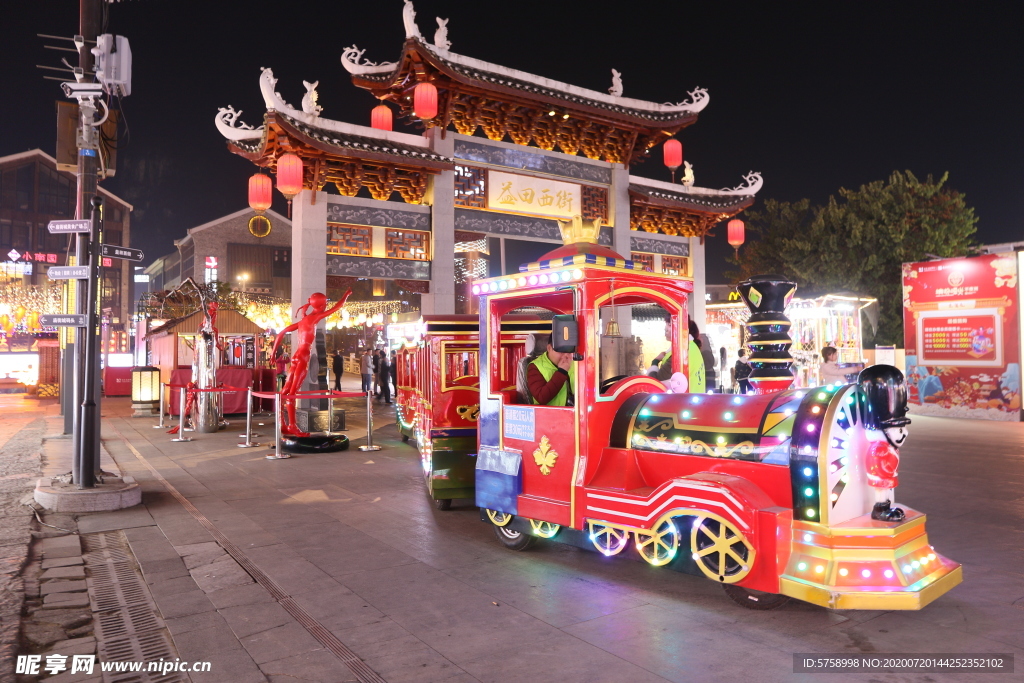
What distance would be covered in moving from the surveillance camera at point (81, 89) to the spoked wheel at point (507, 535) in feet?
20.6

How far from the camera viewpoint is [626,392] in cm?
504

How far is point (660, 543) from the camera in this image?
13.9 ft

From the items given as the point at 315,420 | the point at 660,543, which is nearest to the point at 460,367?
the point at 660,543

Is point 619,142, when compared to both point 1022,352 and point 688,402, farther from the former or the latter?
point 688,402

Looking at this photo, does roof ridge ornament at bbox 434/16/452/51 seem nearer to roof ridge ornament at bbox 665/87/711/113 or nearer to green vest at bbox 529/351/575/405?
roof ridge ornament at bbox 665/87/711/113

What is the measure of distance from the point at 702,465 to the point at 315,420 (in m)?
10.6

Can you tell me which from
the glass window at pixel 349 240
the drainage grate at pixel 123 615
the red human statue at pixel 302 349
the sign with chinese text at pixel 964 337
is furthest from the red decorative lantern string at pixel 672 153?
the drainage grate at pixel 123 615

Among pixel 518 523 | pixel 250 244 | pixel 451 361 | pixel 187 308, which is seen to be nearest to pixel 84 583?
pixel 518 523

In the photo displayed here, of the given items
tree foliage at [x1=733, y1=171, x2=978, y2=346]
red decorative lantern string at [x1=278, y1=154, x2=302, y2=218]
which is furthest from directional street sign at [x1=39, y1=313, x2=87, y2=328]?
tree foliage at [x1=733, y1=171, x2=978, y2=346]

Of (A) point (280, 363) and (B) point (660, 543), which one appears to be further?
(A) point (280, 363)

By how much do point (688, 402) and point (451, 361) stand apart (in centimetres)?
324

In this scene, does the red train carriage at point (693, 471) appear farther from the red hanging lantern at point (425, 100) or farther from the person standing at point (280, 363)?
the red hanging lantern at point (425, 100)

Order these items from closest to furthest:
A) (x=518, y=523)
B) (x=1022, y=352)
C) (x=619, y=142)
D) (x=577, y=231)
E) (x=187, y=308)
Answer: (x=518, y=523), (x=577, y=231), (x=1022, y=352), (x=619, y=142), (x=187, y=308)

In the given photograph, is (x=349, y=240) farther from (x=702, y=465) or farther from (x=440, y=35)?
(x=702, y=465)
